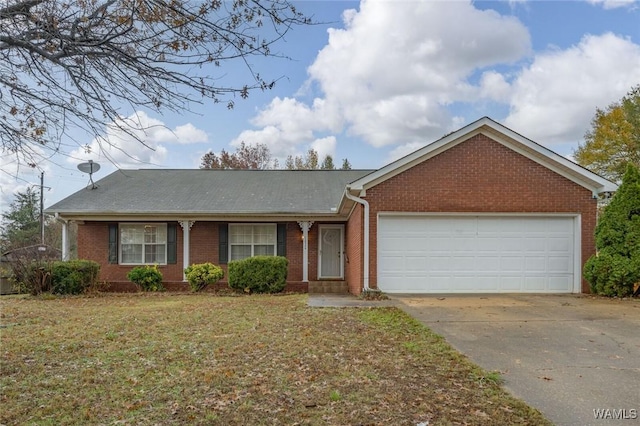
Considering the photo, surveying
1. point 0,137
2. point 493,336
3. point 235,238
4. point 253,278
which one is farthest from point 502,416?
point 235,238

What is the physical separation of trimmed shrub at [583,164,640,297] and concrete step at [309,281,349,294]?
265 inches

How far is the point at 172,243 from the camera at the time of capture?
14.7 meters

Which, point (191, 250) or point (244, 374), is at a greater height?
point (191, 250)

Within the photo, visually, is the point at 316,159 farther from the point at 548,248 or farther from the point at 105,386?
the point at 105,386

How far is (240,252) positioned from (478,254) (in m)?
8.02

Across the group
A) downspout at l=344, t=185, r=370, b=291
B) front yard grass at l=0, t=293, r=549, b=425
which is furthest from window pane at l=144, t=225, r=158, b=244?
downspout at l=344, t=185, r=370, b=291

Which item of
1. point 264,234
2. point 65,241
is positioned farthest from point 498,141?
point 65,241

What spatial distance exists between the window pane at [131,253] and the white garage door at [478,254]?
892 centimetres

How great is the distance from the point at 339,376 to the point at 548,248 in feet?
29.0

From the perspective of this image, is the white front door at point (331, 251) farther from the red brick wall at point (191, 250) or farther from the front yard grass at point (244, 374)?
the front yard grass at point (244, 374)

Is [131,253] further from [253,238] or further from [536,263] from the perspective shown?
[536,263]

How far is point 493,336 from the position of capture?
6.24 metres

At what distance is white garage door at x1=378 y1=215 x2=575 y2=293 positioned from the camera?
35.9 feet

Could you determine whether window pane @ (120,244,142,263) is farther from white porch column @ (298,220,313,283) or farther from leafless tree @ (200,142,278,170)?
leafless tree @ (200,142,278,170)
